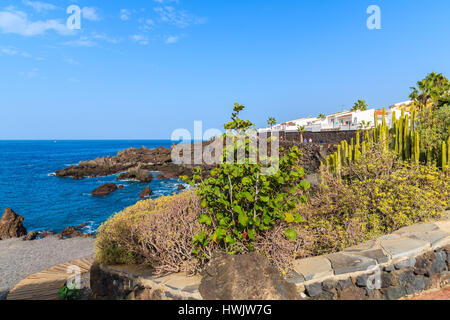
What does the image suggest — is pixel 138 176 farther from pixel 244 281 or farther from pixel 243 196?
pixel 244 281

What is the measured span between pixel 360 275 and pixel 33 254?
13.5 metres

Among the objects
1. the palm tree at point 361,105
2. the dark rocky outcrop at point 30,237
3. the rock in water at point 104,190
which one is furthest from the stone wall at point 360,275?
the palm tree at point 361,105

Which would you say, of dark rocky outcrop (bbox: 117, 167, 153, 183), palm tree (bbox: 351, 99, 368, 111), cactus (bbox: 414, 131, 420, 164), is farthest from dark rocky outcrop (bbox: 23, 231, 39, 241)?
palm tree (bbox: 351, 99, 368, 111)

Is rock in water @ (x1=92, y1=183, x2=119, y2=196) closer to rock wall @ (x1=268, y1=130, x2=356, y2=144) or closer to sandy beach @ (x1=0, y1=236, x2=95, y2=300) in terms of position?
sandy beach @ (x1=0, y1=236, x2=95, y2=300)

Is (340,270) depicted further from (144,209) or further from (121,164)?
(121,164)

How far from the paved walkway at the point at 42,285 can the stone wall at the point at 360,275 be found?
2090mm

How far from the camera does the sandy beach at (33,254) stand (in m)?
9.50

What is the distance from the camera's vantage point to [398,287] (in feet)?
10.6

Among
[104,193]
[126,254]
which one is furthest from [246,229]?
[104,193]

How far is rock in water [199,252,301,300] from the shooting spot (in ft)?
7.97

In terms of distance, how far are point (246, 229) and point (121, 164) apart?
Answer: 1689 inches

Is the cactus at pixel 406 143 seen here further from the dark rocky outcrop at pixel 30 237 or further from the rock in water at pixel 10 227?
the rock in water at pixel 10 227

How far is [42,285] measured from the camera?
535cm

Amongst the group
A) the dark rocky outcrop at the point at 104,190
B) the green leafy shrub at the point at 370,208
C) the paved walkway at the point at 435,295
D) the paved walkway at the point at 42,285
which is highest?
the green leafy shrub at the point at 370,208
